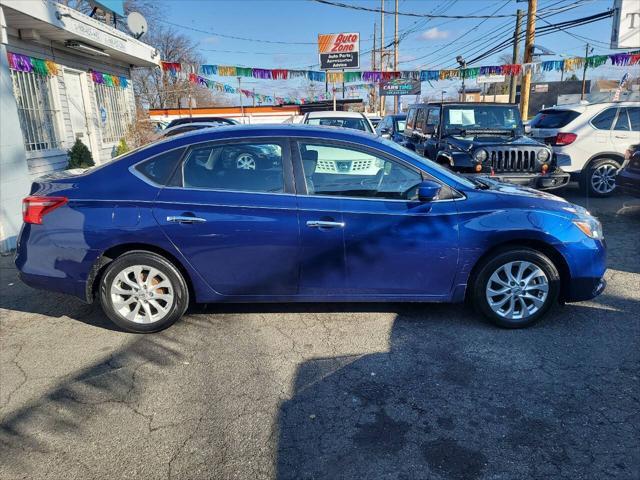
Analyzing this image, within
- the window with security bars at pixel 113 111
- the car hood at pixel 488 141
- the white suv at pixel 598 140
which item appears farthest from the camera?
the window with security bars at pixel 113 111

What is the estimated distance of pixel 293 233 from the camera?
12.1 ft

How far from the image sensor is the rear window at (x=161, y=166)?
12.6ft

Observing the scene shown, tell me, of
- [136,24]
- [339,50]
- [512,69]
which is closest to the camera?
[136,24]

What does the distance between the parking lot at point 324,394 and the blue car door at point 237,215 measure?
0.53 metres

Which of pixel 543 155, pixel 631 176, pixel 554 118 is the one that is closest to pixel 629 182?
pixel 631 176

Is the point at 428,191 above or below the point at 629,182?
above

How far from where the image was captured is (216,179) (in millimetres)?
3832

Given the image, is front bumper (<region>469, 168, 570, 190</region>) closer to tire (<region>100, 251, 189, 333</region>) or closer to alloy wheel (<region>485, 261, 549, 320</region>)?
alloy wheel (<region>485, 261, 549, 320</region>)

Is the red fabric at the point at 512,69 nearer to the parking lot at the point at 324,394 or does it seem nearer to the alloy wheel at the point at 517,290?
the parking lot at the point at 324,394

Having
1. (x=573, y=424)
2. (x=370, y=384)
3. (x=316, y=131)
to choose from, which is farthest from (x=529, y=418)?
(x=316, y=131)

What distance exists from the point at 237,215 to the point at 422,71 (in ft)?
60.0

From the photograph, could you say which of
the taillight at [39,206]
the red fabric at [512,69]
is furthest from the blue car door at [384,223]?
the red fabric at [512,69]

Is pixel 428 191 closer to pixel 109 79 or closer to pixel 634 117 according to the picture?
pixel 634 117

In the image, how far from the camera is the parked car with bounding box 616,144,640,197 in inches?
288
